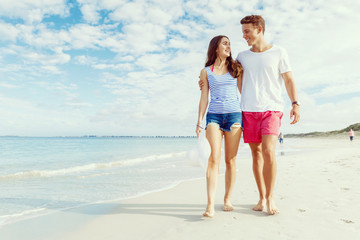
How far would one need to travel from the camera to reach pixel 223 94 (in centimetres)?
336

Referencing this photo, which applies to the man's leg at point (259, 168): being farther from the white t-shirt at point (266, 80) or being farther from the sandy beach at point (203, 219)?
the white t-shirt at point (266, 80)

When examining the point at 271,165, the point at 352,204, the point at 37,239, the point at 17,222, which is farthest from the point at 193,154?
the point at 17,222

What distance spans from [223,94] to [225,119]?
321 millimetres

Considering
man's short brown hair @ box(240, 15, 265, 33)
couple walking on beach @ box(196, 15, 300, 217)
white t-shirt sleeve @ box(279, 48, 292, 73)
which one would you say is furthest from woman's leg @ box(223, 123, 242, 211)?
man's short brown hair @ box(240, 15, 265, 33)

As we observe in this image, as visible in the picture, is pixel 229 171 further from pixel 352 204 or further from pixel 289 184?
pixel 289 184

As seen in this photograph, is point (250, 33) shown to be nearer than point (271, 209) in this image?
No

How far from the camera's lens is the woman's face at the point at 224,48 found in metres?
Answer: 3.41

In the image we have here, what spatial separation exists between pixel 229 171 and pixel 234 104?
938 mm

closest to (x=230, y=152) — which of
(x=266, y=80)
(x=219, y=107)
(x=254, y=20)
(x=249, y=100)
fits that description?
(x=219, y=107)

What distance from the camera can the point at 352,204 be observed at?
144 inches

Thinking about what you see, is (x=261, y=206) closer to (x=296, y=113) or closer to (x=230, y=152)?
(x=230, y=152)

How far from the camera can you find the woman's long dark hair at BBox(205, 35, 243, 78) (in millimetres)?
3393

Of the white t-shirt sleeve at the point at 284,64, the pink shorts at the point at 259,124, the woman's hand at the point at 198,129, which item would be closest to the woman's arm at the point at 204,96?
the woman's hand at the point at 198,129

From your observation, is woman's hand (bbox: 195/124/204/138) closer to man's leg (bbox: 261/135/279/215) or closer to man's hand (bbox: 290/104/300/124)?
man's leg (bbox: 261/135/279/215)
